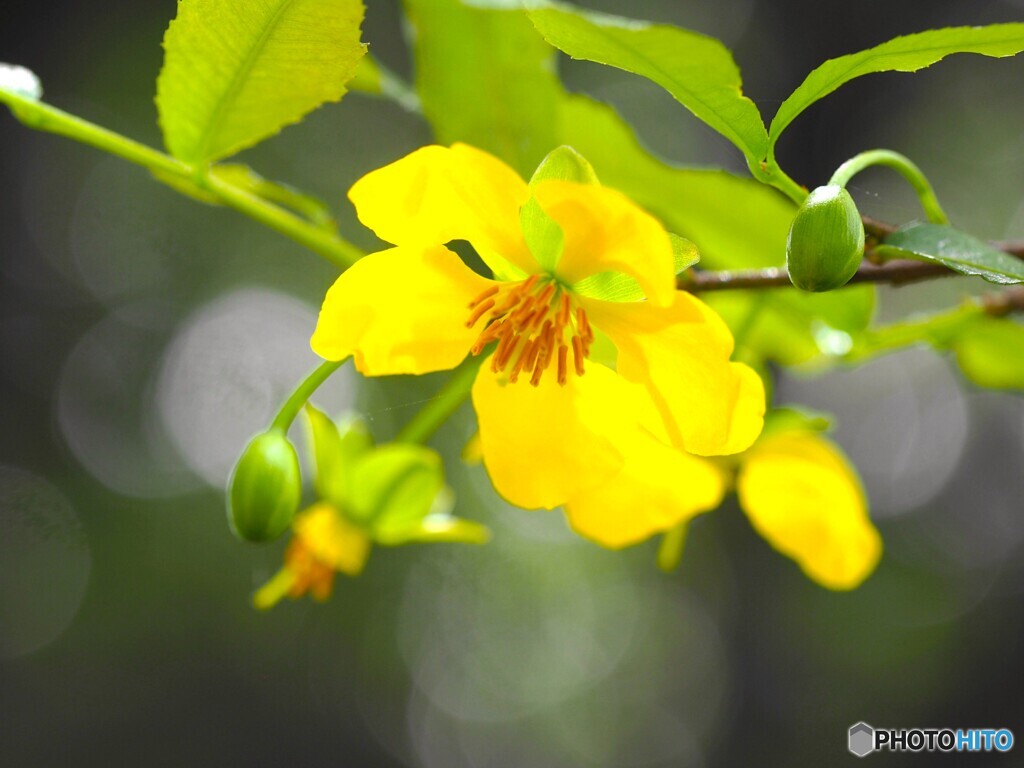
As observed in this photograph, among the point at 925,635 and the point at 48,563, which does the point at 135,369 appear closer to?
the point at 48,563

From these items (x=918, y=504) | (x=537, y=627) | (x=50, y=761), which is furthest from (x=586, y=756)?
(x=50, y=761)

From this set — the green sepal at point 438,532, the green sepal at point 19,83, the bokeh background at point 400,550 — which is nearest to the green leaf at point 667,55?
the green sepal at point 19,83

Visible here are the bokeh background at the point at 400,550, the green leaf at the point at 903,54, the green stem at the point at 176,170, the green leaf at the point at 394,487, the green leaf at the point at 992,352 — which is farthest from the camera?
the bokeh background at the point at 400,550

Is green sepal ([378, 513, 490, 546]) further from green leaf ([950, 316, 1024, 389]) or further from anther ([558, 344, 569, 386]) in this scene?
green leaf ([950, 316, 1024, 389])

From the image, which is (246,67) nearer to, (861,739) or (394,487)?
(394,487)

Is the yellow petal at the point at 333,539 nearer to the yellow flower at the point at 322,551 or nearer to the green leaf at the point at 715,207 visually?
the yellow flower at the point at 322,551

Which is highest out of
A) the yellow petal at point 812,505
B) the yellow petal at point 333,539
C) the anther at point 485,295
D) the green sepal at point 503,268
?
the green sepal at point 503,268

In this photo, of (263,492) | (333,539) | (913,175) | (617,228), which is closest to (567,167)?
(617,228)

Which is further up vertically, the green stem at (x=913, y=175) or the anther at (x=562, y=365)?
the green stem at (x=913, y=175)
